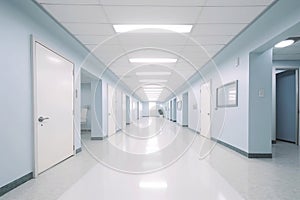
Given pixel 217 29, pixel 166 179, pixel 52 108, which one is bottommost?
pixel 166 179

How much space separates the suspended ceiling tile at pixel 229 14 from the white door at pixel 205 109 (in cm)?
426

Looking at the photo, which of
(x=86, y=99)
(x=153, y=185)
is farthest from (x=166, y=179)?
(x=86, y=99)

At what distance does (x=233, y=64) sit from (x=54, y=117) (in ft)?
13.3

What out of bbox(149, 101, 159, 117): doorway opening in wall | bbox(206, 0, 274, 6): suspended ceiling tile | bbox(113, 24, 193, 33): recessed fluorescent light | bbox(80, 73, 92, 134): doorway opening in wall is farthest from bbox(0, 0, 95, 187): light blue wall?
bbox(149, 101, 159, 117): doorway opening in wall

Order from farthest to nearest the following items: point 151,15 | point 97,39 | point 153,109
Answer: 1. point 153,109
2. point 97,39
3. point 151,15

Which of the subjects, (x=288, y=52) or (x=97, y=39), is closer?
(x=97, y=39)

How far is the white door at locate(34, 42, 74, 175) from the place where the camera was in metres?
3.22

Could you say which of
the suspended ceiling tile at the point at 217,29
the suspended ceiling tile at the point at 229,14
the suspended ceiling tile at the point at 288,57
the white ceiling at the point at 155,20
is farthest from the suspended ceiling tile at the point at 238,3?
the suspended ceiling tile at the point at 288,57

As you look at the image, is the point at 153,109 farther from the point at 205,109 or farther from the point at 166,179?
the point at 166,179

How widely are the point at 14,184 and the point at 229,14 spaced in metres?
3.61

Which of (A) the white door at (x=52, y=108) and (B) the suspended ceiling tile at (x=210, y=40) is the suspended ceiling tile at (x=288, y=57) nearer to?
(B) the suspended ceiling tile at (x=210, y=40)

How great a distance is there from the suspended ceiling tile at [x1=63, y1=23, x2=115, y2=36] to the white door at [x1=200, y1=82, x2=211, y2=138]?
4.65 metres

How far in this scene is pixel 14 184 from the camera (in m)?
2.64

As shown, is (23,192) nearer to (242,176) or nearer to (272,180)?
(242,176)
